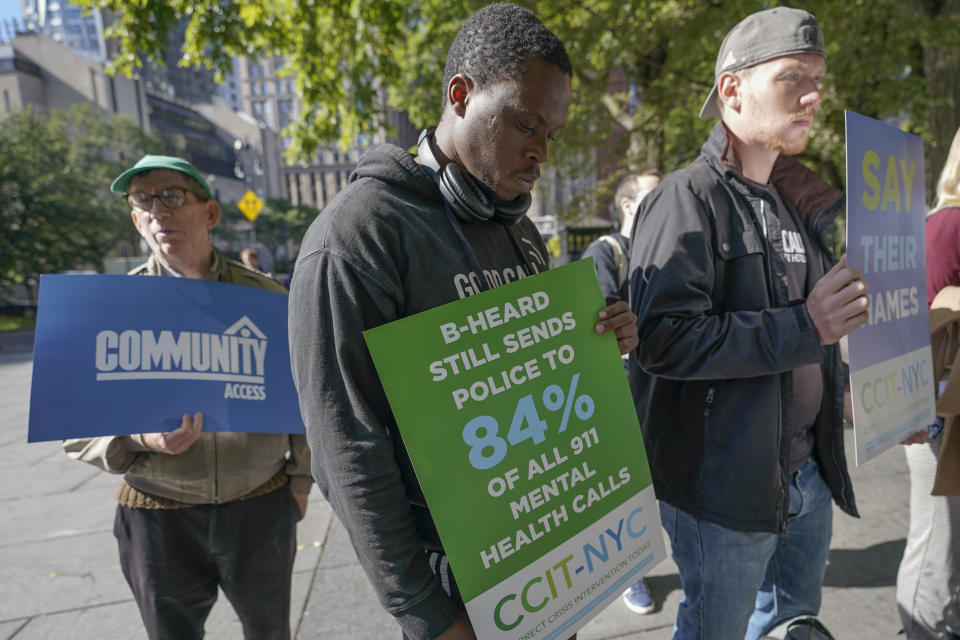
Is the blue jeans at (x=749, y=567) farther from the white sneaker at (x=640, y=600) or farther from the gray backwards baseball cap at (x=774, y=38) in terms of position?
the gray backwards baseball cap at (x=774, y=38)

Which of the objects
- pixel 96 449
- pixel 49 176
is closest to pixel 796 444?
pixel 96 449

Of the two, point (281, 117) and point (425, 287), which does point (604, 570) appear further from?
point (281, 117)

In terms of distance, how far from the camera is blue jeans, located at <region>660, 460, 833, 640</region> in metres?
1.66

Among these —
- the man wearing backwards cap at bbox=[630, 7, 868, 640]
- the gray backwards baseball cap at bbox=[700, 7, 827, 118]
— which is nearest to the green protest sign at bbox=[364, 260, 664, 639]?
the man wearing backwards cap at bbox=[630, 7, 868, 640]

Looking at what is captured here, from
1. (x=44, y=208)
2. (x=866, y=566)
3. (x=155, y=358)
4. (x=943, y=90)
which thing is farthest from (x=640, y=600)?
(x=44, y=208)

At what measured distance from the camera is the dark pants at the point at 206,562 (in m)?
1.88

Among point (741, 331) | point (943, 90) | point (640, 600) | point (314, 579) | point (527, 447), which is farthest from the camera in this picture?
point (943, 90)

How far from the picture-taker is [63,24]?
126 metres

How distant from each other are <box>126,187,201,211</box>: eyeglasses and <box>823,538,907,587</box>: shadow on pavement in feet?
11.8

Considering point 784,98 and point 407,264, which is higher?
point 784,98

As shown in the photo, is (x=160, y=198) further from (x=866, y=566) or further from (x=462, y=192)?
(x=866, y=566)

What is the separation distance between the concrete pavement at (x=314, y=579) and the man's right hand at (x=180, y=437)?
1.65 m

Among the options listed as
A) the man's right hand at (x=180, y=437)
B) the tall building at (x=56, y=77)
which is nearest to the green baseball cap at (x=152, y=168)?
the man's right hand at (x=180, y=437)

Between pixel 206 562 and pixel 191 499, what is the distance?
0.26 m
